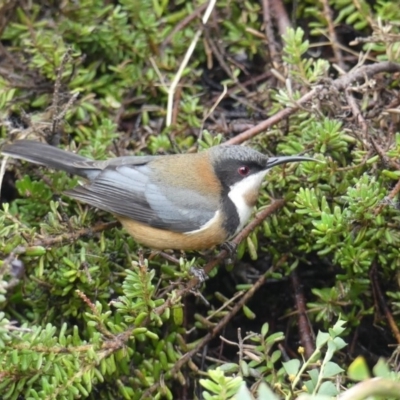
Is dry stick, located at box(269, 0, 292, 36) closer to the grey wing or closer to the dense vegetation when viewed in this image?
the dense vegetation

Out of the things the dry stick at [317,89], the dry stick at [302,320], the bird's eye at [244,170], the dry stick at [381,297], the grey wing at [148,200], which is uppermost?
the dry stick at [317,89]

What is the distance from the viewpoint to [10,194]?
4027 millimetres

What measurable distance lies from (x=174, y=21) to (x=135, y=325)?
6.91 feet

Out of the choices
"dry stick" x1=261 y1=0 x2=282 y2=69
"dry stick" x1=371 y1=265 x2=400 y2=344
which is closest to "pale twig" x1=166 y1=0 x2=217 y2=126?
"dry stick" x1=261 y1=0 x2=282 y2=69

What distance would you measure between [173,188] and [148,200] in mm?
147

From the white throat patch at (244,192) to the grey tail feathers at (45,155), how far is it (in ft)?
2.51

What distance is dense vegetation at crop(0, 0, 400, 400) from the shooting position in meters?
3.01

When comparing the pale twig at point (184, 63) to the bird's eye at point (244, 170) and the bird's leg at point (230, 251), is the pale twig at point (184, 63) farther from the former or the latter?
the bird's leg at point (230, 251)

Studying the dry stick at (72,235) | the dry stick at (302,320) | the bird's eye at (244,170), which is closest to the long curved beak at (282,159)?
the bird's eye at (244,170)

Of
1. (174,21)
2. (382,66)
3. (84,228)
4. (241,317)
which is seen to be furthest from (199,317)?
(174,21)

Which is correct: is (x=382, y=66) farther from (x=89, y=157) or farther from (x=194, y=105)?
(x=89, y=157)

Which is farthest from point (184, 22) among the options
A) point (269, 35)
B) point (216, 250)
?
A: point (216, 250)

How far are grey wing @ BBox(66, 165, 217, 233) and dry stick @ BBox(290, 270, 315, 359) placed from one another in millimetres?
545

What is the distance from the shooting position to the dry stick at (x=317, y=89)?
3729 mm
